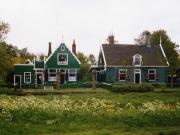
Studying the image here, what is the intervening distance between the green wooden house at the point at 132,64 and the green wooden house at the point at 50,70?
460cm

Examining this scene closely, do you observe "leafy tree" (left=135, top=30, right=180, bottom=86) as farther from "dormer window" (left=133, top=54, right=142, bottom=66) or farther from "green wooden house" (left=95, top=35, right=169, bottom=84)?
"dormer window" (left=133, top=54, right=142, bottom=66)

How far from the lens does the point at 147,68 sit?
189 ft

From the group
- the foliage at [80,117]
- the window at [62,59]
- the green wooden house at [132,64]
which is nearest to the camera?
the foliage at [80,117]

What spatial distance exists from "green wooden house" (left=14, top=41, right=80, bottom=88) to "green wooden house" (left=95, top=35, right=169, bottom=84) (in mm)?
4595

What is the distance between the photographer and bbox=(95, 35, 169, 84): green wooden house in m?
56.3

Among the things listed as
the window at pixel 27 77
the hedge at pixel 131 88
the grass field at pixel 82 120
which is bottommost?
the grass field at pixel 82 120

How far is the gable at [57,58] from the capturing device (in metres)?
55.2

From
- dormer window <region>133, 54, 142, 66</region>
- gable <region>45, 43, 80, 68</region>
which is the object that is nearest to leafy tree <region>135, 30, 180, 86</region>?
dormer window <region>133, 54, 142, 66</region>

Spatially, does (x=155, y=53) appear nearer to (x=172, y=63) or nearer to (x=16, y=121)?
(x=172, y=63)

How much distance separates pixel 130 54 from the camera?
58469 mm

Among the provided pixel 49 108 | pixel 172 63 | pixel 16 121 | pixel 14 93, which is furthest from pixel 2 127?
pixel 172 63

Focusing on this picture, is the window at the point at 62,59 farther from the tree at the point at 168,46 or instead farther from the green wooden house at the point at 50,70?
the tree at the point at 168,46

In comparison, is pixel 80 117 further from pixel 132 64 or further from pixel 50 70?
pixel 132 64

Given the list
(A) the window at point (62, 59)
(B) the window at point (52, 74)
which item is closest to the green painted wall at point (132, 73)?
(A) the window at point (62, 59)
